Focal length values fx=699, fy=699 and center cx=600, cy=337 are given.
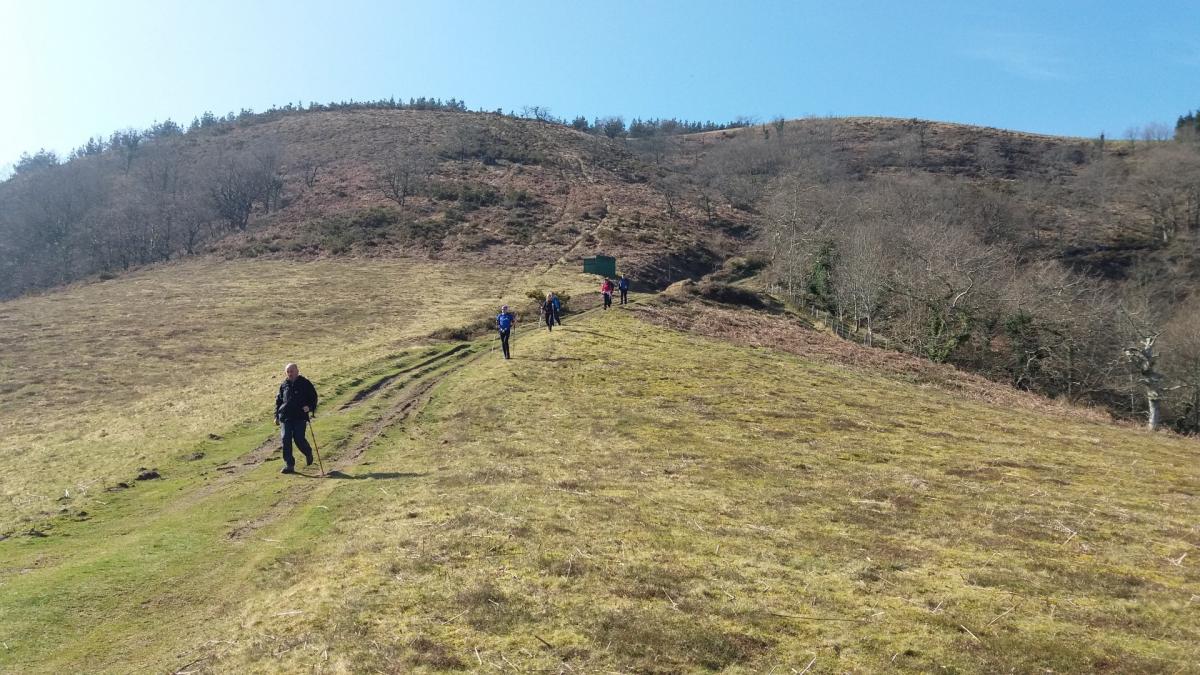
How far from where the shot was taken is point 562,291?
54.2 metres

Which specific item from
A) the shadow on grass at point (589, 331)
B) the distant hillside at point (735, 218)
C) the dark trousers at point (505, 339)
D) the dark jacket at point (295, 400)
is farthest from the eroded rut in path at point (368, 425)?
the distant hillside at point (735, 218)

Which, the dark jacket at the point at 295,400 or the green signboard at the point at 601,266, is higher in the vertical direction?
the green signboard at the point at 601,266

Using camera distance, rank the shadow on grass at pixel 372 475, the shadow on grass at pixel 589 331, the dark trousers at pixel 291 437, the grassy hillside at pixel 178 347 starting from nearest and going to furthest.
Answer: the shadow on grass at pixel 372 475 < the dark trousers at pixel 291 437 < the grassy hillside at pixel 178 347 < the shadow on grass at pixel 589 331

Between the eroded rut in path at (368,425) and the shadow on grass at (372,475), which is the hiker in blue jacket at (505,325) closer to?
the eroded rut in path at (368,425)

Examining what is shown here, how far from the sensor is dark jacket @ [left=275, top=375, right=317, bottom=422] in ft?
56.3

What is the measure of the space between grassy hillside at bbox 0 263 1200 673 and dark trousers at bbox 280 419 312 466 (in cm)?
102

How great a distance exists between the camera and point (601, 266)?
6438 centimetres

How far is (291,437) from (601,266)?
159ft

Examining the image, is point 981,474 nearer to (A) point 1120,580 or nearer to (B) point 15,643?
(A) point 1120,580

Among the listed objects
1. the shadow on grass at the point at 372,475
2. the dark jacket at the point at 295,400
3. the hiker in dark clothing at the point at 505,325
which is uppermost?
the hiker in dark clothing at the point at 505,325

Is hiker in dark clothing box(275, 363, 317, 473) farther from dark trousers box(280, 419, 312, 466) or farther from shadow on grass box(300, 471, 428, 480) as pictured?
shadow on grass box(300, 471, 428, 480)

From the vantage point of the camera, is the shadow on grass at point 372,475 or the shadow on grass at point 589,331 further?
the shadow on grass at point 589,331

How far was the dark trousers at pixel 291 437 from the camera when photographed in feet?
56.0

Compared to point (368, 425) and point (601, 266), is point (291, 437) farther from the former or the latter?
point (601, 266)
